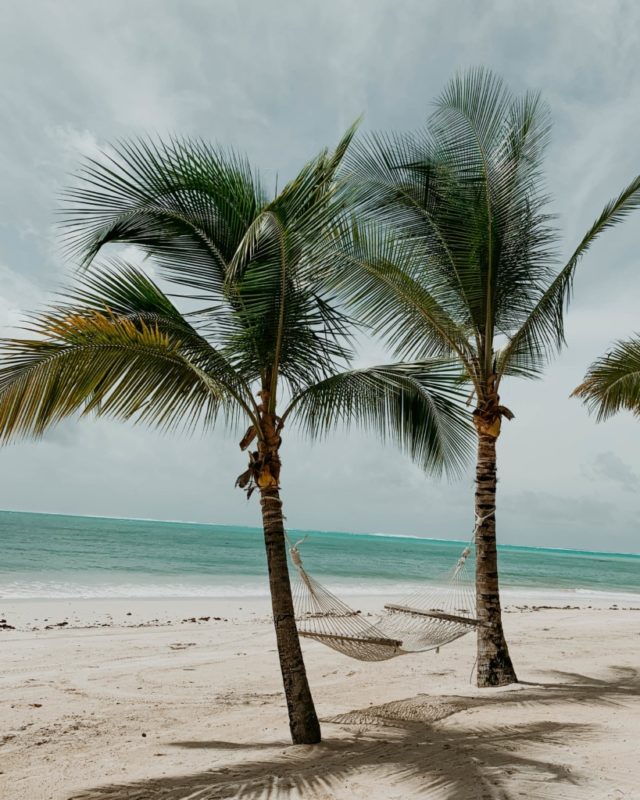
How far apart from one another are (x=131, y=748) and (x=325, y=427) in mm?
2071

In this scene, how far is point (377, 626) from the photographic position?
4.59 m

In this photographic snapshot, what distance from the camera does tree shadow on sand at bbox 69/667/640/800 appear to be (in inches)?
101

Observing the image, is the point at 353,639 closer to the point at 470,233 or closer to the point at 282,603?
the point at 282,603

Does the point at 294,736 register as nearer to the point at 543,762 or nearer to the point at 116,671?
the point at 543,762

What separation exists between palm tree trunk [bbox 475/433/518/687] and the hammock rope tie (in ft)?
0.20

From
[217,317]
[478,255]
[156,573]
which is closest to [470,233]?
[478,255]

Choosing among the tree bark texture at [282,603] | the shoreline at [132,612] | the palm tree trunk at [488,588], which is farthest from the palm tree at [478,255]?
the shoreline at [132,612]

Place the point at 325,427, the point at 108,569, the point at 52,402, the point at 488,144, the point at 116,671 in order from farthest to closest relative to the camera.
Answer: the point at 108,569 < the point at 116,671 < the point at 488,144 < the point at 325,427 < the point at 52,402

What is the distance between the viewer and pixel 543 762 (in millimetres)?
2811

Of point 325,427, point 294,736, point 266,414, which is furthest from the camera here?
point 325,427

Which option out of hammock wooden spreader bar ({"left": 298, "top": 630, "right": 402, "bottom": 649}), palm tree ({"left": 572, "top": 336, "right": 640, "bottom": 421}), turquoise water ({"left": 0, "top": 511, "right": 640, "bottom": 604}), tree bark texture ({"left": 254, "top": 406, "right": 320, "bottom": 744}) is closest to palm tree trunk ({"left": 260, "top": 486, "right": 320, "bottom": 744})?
tree bark texture ({"left": 254, "top": 406, "right": 320, "bottom": 744})

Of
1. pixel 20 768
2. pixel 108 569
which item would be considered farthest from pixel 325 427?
pixel 108 569

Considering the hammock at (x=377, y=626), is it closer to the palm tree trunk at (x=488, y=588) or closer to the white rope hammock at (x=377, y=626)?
the white rope hammock at (x=377, y=626)

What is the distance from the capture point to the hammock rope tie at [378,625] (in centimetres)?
350
